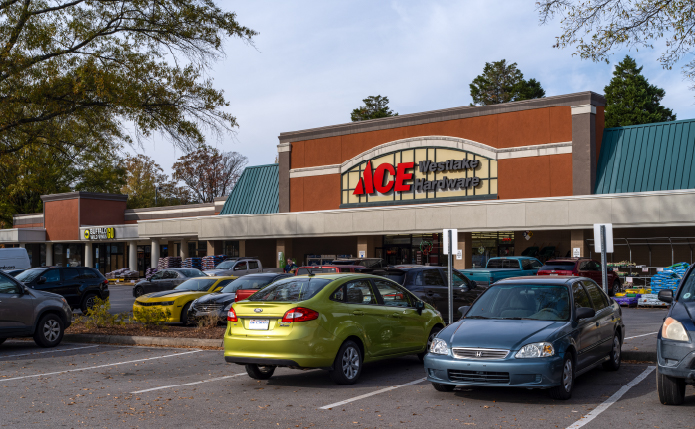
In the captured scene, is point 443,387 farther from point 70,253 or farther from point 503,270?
point 70,253

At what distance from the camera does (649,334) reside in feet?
47.5

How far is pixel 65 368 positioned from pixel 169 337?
3.18 meters

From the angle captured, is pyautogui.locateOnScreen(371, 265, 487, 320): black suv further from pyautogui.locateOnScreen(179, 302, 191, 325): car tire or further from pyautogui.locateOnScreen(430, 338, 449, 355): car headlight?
pyautogui.locateOnScreen(430, 338, 449, 355): car headlight

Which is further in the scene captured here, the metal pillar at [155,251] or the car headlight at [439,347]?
the metal pillar at [155,251]

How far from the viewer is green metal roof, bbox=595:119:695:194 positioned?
1211 inches

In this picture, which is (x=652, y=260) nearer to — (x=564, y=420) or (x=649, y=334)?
(x=649, y=334)

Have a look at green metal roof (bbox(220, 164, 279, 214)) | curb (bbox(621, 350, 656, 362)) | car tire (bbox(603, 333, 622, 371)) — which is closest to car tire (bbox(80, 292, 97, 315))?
curb (bbox(621, 350, 656, 362))

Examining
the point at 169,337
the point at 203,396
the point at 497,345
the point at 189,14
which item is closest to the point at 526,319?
the point at 497,345

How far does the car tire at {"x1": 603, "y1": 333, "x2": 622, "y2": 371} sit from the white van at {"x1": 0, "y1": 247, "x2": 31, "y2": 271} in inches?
1128

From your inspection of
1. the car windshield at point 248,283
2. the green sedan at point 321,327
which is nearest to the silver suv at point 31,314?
the car windshield at point 248,283

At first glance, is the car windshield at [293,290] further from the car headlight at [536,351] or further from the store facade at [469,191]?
the store facade at [469,191]

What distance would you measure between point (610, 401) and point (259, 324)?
4617 mm

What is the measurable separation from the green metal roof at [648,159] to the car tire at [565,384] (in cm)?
2511

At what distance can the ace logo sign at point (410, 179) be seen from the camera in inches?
1438
